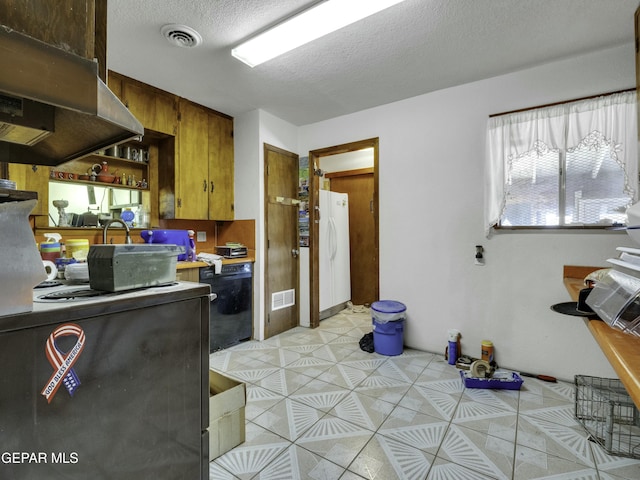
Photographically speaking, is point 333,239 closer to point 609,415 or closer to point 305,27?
point 305,27

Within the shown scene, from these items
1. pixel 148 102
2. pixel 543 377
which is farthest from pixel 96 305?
pixel 543 377

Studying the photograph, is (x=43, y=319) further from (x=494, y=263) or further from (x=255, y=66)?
(x=494, y=263)

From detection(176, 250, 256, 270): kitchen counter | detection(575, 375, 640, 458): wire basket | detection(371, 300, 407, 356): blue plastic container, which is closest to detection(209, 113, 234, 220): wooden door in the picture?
detection(176, 250, 256, 270): kitchen counter

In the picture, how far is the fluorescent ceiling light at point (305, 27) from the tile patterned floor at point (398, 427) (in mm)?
2540

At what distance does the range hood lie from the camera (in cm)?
75

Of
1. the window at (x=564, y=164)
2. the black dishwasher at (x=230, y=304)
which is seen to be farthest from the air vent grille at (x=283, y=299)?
the window at (x=564, y=164)

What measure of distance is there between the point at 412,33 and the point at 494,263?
197cm

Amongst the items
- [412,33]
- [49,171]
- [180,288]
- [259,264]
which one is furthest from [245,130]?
[180,288]

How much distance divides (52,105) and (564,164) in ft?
10.4

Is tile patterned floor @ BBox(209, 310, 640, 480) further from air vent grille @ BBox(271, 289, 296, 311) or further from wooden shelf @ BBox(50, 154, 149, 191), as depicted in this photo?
wooden shelf @ BBox(50, 154, 149, 191)

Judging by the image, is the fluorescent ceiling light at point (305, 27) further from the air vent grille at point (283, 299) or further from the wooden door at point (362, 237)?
the wooden door at point (362, 237)

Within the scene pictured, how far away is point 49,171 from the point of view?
2.48 meters

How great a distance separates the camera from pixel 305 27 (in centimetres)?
205

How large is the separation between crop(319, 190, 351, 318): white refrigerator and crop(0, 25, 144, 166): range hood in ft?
10.3
